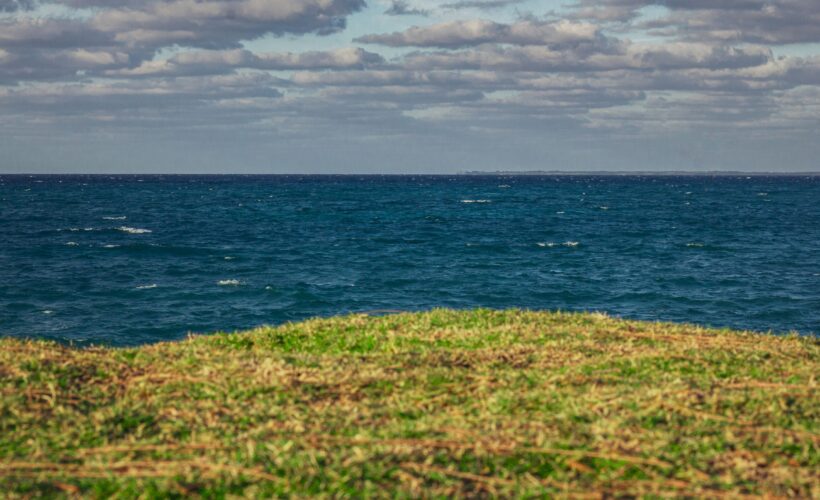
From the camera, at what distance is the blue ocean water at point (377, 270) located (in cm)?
3606

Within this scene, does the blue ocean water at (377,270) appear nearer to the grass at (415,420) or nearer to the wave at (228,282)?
the wave at (228,282)

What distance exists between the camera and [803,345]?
1190cm

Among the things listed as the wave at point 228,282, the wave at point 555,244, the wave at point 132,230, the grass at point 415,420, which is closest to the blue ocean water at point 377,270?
the wave at point 132,230

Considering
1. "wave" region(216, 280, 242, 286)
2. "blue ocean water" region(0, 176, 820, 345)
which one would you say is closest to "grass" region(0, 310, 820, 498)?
"blue ocean water" region(0, 176, 820, 345)

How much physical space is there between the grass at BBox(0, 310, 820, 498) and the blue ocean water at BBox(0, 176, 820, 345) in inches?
916

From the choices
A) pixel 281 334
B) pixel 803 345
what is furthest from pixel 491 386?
pixel 803 345

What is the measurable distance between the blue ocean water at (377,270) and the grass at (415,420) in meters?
23.3

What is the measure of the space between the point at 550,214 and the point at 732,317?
63150 millimetres

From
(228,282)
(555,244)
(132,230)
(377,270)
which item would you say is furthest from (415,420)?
(132,230)

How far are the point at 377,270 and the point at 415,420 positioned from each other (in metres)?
41.1

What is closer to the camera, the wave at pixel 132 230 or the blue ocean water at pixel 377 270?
the blue ocean water at pixel 377 270

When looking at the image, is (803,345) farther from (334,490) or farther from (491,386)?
(334,490)

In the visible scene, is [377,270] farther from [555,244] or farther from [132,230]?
[132,230]

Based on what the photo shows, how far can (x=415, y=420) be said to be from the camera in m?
7.57
